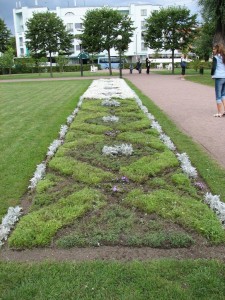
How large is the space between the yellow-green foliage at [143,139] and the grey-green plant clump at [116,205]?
71 mm

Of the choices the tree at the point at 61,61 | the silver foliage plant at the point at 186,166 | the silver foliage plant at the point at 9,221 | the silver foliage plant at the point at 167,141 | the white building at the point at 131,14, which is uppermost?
the white building at the point at 131,14

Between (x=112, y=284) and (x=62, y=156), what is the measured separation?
11.6 feet

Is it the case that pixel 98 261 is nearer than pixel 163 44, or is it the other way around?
pixel 98 261

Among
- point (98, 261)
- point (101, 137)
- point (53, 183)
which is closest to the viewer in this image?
point (98, 261)

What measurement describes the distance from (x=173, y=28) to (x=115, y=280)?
1525 inches

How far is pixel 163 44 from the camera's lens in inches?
1515

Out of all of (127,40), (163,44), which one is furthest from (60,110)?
(163,44)

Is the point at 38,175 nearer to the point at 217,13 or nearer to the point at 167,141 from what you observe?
the point at 167,141

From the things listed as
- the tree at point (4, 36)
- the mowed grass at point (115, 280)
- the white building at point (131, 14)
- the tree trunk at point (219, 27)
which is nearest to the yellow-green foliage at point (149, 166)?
the mowed grass at point (115, 280)

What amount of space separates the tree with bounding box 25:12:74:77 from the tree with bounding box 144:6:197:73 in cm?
1097

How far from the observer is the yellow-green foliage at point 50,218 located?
10.8 feet

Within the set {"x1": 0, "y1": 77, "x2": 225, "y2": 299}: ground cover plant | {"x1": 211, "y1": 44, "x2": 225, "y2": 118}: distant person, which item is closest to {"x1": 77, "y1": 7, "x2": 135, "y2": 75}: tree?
{"x1": 211, "y1": 44, "x2": 225, "y2": 118}: distant person

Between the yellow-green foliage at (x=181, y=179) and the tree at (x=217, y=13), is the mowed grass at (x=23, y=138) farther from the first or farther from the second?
the tree at (x=217, y=13)

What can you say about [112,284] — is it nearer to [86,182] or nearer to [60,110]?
[86,182]
